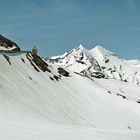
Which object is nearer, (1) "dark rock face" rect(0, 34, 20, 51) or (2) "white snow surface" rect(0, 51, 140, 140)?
(2) "white snow surface" rect(0, 51, 140, 140)

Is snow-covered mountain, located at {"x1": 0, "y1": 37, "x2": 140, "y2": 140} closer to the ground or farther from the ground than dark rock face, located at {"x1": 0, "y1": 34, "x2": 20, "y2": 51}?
closer to the ground

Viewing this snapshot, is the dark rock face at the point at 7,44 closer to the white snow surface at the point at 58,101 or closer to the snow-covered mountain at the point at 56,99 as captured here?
the snow-covered mountain at the point at 56,99

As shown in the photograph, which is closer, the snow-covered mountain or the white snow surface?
the white snow surface

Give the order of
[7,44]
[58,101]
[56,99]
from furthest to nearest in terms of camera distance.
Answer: [7,44] < [56,99] < [58,101]

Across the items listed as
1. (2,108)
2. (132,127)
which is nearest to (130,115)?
(132,127)

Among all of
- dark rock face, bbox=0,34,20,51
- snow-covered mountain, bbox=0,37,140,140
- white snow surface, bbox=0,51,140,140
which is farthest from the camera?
dark rock face, bbox=0,34,20,51

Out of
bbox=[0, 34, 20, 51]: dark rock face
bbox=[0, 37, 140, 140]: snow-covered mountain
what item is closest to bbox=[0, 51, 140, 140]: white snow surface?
bbox=[0, 37, 140, 140]: snow-covered mountain

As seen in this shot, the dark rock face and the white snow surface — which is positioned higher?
the dark rock face

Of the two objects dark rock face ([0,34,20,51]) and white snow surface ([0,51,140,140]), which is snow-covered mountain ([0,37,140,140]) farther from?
dark rock face ([0,34,20,51])

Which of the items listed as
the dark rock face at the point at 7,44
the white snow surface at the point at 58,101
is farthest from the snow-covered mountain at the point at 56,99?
the dark rock face at the point at 7,44

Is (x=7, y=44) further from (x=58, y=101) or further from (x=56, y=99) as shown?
(x=58, y=101)

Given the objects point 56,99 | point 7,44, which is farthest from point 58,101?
point 7,44

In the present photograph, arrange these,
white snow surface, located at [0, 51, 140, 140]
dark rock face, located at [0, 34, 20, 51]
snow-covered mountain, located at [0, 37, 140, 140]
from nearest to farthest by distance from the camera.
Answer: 1. white snow surface, located at [0, 51, 140, 140]
2. snow-covered mountain, located at [0, 37, 140, 140]
3. dark rock face, located at [0, 34, 20, 51]

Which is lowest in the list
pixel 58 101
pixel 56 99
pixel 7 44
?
pixel 58 101
